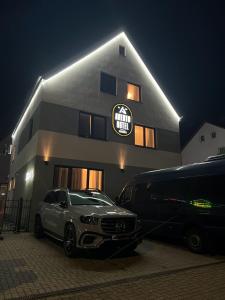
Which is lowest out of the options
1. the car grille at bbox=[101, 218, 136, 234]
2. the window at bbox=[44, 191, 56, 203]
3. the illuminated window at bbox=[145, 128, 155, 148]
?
the car grille at bbox=[101, 218, 136, 234]

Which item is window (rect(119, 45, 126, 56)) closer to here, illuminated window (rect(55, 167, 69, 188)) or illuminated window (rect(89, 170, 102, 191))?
illuminated window (rect(89, 170, 102, 191))

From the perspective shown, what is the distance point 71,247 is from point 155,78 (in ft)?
49.6

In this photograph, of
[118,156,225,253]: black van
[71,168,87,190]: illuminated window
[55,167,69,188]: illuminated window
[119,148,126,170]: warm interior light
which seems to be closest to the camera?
[118,156,225,253]: black van

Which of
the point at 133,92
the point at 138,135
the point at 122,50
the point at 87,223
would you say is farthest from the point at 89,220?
the point at 122,50

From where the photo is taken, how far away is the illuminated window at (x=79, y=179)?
44.6 ft

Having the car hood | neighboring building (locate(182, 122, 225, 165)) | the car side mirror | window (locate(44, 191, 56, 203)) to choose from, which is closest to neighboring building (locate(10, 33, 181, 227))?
window (locate(44, 191, 56, 203))

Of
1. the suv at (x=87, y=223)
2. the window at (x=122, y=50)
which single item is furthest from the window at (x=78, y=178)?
the window at (x=122, y=50)

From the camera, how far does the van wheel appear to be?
26.5 feet

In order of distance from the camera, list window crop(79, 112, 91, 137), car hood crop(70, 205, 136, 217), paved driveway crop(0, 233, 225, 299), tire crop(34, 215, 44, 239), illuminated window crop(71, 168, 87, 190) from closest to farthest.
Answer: paved driveway crop(0, 233, 225, 299), car hood crop(70, 205, 136, 217), tire crop(34, 215, 44, 239), illuminated window crop(71, 168, 87, 190), window crop(79, 112, 91, 137)

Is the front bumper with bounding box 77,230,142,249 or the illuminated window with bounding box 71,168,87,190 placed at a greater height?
the illuminated window with bounding box 71,168,87,190

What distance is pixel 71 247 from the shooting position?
23.2 ft

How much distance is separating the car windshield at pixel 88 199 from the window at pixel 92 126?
590 cm

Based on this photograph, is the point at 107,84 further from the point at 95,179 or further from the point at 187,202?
the point at 187,202

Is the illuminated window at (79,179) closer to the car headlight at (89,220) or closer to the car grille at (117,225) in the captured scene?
the car grille at (117,225)
